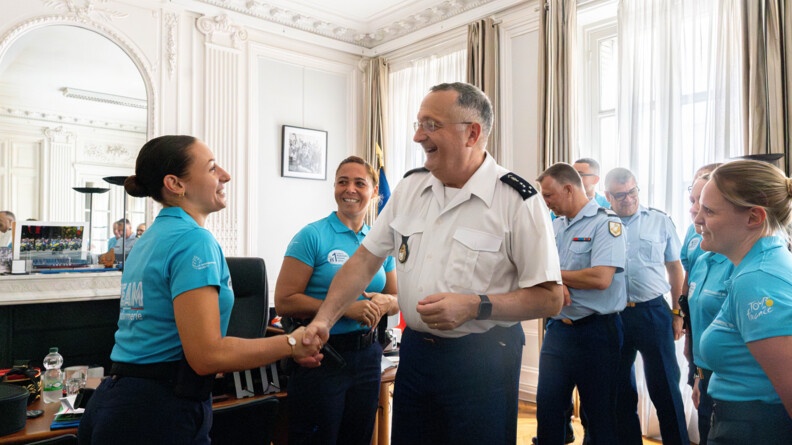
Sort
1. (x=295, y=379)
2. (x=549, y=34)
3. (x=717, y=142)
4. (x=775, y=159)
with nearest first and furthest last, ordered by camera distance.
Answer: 1. (x=295, y=379)
2. (x=775, y=159)
3. (x=717, y=142)
4. (x=549, y=34)

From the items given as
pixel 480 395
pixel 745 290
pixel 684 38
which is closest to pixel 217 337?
pixel 480 395

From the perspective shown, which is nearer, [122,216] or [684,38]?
[684,38]

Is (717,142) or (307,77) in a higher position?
(307,77)

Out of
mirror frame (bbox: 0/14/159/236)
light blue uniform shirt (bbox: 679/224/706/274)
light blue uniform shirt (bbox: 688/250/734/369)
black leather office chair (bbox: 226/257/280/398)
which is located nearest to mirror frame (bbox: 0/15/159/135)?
mirror frame (bbox: 0/14/159/236)

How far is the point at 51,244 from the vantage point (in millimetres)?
4191

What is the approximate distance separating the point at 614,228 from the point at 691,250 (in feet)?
1.59

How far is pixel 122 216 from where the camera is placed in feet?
15.5

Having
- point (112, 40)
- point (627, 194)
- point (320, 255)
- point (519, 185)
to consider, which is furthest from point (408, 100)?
point (519, 185)

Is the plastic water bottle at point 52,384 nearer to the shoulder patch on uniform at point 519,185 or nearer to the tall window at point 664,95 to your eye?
the shoulder patch on uniform at point 519,185

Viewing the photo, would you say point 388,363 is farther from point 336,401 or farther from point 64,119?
point 64,119

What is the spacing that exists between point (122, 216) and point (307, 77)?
242 cm

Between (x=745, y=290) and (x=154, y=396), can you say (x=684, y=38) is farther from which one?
(x=154, y=396)

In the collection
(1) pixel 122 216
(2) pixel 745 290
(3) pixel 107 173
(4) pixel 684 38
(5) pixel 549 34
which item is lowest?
(2) pixel 745 290

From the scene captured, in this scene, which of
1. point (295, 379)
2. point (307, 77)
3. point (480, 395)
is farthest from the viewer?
point (307, 77)
